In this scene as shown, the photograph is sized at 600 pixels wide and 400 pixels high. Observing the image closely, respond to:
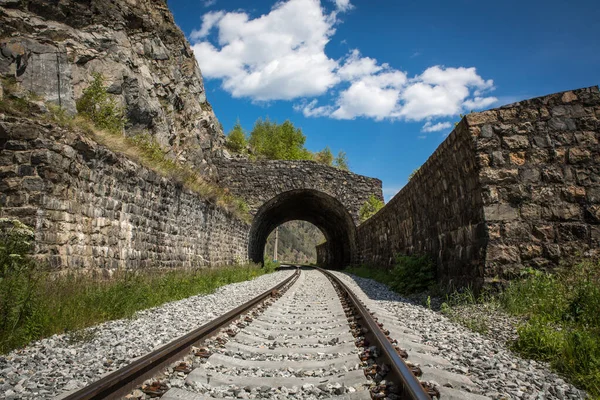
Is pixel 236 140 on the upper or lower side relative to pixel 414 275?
upper

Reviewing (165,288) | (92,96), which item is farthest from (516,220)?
(92,96)

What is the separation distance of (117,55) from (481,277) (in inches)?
677

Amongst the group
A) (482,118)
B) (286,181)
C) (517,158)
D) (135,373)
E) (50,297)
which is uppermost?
(286,181)

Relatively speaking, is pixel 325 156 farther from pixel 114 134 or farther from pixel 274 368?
pixel 274 368

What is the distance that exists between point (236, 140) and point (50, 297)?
104 ft

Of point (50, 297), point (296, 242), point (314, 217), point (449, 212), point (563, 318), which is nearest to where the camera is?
point (563, 318)

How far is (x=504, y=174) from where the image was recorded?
6.61m

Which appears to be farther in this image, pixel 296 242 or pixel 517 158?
pixel 296 242

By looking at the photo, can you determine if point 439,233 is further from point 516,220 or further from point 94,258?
point 94,258

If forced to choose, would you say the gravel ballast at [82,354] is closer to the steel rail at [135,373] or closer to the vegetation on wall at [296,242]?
the steel rail at [135,373]

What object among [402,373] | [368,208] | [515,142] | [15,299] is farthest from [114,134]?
[368,208]

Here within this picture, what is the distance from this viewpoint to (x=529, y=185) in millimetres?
6520

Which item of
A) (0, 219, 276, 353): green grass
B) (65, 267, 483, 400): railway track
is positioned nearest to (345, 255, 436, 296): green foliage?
(65, 267, 483, 400): railway track

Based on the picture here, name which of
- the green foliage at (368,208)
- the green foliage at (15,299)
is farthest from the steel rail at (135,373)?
the green foliage at (368,208)
